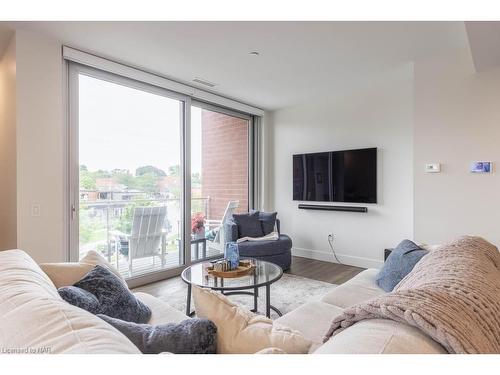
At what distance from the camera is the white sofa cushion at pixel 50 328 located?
685 millimetres

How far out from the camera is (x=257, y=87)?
4.02 metres

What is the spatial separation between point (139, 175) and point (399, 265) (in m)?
2.93

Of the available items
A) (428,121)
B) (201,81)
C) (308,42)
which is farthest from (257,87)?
(428,121)

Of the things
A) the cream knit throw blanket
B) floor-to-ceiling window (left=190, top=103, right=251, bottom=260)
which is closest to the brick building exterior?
floor-to-ceiling window (left=190, top=103, right=251, bottom=260)

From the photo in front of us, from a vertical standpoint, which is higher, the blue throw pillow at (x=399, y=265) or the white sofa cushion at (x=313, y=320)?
the blue throw pillow at (x=399, y=265)

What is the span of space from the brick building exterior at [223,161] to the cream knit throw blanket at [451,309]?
3779mm

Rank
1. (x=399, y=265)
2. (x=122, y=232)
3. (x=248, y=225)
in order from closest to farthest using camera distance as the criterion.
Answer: (x=399, y=265) < (x=122, y=232) < (x=248, y=225)

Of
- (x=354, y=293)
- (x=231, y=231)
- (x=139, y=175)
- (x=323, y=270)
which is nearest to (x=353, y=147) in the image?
(x=323, y=270)

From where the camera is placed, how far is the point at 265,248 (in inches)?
149

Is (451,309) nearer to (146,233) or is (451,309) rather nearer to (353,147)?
(146,233)

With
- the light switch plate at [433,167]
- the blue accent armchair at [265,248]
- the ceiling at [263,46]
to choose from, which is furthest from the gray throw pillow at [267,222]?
the light switch plate at [433,167]

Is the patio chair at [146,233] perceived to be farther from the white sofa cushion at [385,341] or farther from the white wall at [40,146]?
the white sofa cushion at [385,341]
